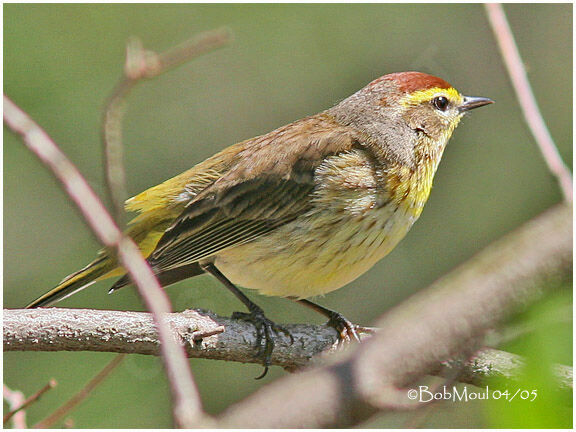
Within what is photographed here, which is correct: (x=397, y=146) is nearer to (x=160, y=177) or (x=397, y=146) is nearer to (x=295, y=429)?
(x=160, y=177)

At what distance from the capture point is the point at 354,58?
591 centimetres

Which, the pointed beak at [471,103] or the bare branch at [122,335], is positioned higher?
the pointed beak at [471,103]

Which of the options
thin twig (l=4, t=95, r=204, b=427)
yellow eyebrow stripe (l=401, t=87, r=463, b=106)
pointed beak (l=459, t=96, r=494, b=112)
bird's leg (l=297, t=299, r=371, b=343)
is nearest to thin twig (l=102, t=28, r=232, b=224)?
thin twig (l=4, t=95, r=204, b=427)

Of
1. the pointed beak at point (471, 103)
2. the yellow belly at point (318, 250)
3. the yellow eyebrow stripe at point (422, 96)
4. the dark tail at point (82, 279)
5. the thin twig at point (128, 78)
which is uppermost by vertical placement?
the thin twig at point (128, 78)

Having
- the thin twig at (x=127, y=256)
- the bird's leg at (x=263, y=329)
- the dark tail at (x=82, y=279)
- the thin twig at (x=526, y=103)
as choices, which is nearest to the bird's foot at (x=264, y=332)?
the bird's leg at (x=263, y=329)

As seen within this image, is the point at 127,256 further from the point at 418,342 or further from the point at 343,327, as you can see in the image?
the point at 343,327

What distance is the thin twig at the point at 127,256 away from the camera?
3.99 feet

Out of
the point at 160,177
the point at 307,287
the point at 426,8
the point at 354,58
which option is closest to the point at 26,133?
the point at 307,287

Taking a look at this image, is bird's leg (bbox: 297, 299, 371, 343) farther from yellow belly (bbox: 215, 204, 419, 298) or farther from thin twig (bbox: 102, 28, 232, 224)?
thin twig (bbox: 102, 28, 232, 224)

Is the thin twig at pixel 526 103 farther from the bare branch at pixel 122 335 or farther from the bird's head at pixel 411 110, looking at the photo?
the bird's head at pixel 411 110

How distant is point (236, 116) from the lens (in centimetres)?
626

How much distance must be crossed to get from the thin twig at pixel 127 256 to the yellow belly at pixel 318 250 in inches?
80.6

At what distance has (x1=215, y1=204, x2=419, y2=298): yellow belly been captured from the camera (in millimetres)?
3680

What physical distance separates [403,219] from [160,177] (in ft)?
6.87
